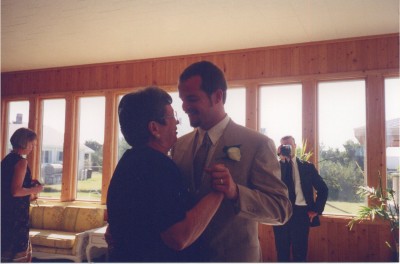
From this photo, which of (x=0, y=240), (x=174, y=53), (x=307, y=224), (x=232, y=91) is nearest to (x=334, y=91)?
(x=232, y=91)

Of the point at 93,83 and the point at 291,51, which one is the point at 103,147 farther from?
the point at 291,51

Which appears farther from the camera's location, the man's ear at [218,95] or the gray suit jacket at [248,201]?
the man's ear at [218,95]

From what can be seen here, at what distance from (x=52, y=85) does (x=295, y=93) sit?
4753 millimetres

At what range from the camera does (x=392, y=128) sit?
4.46 metres

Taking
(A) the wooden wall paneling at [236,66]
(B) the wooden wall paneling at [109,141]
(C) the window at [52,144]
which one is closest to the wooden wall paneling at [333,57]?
(A) the wooden wall paneling at [236,66]

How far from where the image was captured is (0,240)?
7.88ft

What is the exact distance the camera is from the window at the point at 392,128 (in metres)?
4.40

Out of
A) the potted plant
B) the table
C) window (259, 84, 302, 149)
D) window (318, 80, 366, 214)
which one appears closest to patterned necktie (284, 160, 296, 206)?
the potted plant

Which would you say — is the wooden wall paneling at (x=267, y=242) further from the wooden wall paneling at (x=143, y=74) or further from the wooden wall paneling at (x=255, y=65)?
the wooden wall paneling at (x=143, y=74)

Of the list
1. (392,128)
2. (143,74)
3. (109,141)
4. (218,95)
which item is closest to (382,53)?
(392,128)

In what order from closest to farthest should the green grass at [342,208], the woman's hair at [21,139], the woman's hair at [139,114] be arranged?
the woman's hair at [139,114]
the woman's hair at [21,139]
the green grass at [342,208]

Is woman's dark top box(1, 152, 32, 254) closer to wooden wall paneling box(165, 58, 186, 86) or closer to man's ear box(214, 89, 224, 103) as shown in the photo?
man's ear box(214, 89, 224, 103)

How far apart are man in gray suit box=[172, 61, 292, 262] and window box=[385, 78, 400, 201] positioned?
3.90 metres

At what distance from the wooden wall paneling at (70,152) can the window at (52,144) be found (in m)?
0.13
